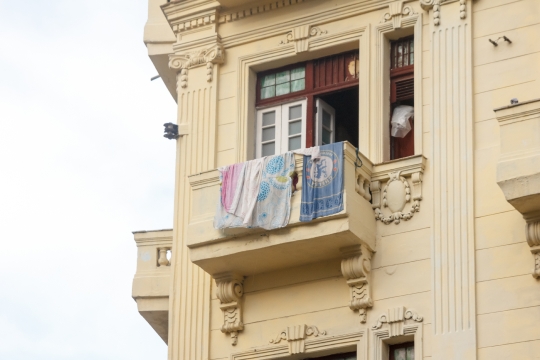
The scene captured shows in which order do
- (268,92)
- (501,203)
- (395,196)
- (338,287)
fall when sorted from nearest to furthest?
(501,203) < (338,287) < (395,196) < (268,92)

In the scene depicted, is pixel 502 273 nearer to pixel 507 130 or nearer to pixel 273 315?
pixel 507 130

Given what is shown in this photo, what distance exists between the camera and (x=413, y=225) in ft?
72.2

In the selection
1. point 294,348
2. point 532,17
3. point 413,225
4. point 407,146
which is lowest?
point 294,348

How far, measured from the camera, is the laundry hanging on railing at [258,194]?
72.7 feet

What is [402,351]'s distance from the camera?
21500 millimetres

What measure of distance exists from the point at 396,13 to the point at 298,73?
192cm

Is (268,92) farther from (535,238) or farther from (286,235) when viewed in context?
(535,238)

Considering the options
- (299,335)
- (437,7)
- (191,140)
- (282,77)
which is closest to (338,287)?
(299,335)

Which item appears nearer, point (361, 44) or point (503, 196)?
point (503, 196)

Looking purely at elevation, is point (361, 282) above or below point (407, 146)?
below

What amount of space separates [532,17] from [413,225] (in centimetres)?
350

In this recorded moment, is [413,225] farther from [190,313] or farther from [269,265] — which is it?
[190,313]

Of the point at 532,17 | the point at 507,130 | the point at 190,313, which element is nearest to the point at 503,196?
the point at 507,130

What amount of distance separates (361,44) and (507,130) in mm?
3744
